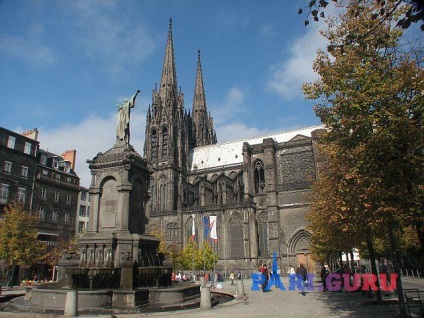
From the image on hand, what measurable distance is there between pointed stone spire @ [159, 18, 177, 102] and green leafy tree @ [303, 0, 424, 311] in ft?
195

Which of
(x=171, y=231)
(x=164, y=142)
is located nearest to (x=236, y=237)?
(x=171, y=231)

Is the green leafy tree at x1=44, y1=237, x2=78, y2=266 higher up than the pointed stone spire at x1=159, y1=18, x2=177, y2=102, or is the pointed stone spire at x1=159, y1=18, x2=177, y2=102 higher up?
the pointed stone spire at x1=159, y1=18, x2=177, y2=102

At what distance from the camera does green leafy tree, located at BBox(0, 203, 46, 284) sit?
32344 millimetres

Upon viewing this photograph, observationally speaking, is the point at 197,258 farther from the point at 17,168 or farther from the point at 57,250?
the point at 17,168

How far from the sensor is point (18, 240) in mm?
32625

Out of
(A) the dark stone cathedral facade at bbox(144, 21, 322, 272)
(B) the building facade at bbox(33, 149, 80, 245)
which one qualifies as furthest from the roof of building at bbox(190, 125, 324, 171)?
(B) the building facade at bbox(33, 149, 80, 245)

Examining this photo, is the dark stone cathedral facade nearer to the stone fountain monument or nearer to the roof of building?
the roof of building

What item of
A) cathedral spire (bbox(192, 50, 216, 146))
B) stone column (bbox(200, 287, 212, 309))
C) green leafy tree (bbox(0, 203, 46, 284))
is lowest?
stone column (bbox(200, 287, 212, 309))

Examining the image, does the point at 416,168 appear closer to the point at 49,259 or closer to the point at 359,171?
the point at 359,171

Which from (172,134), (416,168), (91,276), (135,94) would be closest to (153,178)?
(172,134)

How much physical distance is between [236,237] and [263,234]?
13.0 feet

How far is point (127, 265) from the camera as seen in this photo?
12508 mm

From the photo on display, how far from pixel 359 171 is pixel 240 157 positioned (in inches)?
2244

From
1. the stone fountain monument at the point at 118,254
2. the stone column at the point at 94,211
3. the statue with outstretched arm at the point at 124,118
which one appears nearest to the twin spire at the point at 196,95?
the statue with outstretched arm at the point at 124,118
